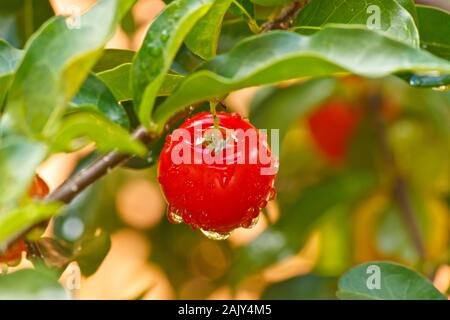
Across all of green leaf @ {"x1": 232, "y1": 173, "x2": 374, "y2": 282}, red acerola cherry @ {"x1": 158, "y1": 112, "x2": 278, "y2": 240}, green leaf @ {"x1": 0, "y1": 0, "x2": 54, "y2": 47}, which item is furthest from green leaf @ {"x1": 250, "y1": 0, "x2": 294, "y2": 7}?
green leaf @ {"x1": 232, "y1": 173, "x2": 374, "y2": 282}

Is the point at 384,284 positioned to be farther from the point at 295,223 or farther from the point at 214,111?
the point at 295,223

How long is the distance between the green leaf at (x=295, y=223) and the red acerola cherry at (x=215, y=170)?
90 centimetres

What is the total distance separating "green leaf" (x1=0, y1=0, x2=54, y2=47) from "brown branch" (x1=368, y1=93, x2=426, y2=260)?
0.96m

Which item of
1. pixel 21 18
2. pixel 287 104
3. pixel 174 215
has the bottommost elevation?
pixel 287 104

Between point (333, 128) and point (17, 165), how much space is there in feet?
4.84

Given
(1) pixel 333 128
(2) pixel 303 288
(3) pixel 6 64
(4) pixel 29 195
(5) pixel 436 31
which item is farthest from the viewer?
(1) pixel 333 128

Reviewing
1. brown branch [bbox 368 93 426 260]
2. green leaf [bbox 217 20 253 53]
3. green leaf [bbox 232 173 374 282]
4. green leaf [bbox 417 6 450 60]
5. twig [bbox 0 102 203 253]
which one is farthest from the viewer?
brown branch [bbox 368 93 426 260]

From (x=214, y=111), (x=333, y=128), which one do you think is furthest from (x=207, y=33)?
(x=333, y=128)

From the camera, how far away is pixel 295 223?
73.2 inches

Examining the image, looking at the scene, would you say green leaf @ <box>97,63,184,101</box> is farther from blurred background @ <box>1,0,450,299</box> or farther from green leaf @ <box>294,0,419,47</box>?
blurred background @ <box>1,0,450,299</box>

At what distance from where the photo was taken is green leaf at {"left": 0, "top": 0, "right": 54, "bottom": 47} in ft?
4.38

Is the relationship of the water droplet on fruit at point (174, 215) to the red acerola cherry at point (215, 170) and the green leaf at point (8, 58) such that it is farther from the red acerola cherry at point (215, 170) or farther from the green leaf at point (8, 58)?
the green leaf at point (8, 58)

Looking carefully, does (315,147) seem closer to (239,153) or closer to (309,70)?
(239,153)

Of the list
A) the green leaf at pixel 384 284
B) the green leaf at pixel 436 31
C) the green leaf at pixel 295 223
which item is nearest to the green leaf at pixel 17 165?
the green leaf at pixel 384 284
